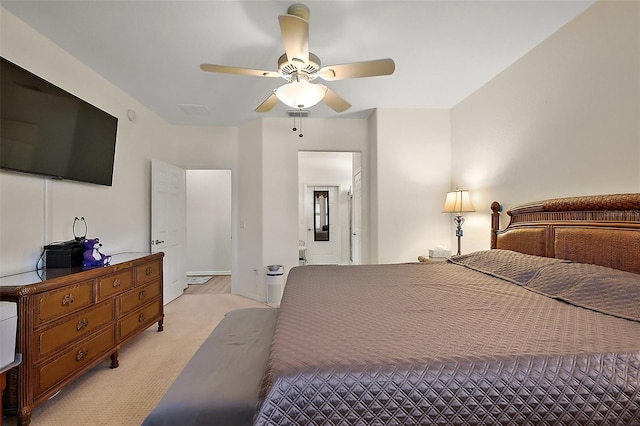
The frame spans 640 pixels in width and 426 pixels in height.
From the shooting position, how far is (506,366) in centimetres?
88

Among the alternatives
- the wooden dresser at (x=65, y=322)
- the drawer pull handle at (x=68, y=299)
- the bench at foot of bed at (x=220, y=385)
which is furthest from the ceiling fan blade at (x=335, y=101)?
the drawer pull handle at (x=68, y=299)

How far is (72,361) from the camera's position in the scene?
184 centimetres

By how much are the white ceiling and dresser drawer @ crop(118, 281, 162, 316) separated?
2116 millimetres

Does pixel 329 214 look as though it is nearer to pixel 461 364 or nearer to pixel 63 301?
pixel 63 301

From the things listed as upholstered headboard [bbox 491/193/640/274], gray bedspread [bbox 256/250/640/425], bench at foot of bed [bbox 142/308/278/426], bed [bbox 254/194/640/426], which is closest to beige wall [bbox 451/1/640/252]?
upholstered headboard [bbox 491/193/640/274]

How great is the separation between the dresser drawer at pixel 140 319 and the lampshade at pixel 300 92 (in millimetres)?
2291

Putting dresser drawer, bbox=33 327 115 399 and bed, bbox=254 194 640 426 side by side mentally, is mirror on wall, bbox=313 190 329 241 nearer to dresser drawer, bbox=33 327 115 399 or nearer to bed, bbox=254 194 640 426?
dresser drawer, bbox=33 327 115 399

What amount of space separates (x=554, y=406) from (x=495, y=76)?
9.92 feet

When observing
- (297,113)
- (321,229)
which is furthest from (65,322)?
(321,229)

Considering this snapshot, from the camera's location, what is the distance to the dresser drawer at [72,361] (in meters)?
1.63

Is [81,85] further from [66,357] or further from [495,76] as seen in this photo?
[495,76]

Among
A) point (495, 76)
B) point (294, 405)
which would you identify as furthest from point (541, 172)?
point (294, 405)

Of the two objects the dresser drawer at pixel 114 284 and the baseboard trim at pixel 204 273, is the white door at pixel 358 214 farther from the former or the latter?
the dresser drawer at pixel 114 284

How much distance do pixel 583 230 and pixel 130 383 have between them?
337 cm
